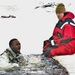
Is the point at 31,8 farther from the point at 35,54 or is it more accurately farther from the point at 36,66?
the point at 36,66

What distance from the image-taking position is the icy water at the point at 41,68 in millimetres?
2262

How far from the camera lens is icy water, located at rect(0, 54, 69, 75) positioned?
226 centimetres

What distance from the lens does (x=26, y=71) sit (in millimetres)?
2273

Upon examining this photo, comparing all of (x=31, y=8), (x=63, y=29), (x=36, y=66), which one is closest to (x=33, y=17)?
(x=31, y=8)

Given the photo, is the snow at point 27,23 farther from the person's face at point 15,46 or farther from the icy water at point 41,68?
the icy water at point 41,68

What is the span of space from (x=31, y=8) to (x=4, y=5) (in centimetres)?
26

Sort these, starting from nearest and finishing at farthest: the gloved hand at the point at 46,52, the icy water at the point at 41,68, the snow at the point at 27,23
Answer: the icy water at the point at 41,68 < the gloved hand at the point at 46,52 < the snow at the point at 27,23

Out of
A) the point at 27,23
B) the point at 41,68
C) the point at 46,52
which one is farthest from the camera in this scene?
the point at 27,23

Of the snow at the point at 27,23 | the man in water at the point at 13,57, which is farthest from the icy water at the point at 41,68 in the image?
the snow at the point at 27,23

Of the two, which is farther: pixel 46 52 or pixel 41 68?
pixel 46 52

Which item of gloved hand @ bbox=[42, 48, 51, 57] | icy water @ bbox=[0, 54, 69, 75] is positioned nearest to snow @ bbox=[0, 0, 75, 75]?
gloved hand @ bbox=[42, 48, 51, 57]

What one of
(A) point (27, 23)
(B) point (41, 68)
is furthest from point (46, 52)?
(A) point (27, 23)

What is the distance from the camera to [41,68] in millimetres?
2305

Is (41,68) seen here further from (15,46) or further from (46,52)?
(15,46)
